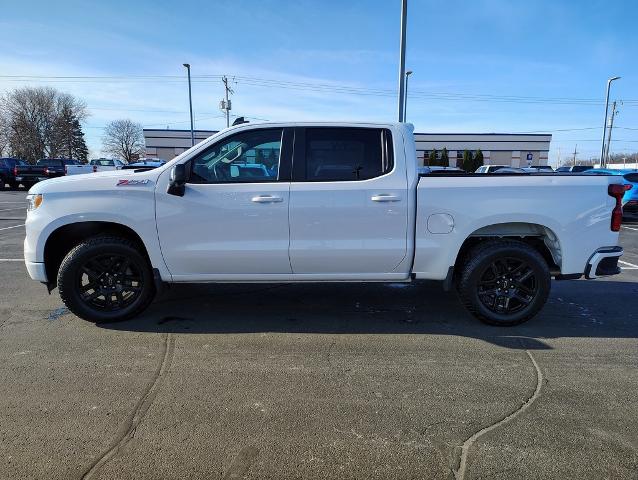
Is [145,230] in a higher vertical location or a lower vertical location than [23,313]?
higher

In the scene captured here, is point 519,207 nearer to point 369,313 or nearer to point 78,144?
point 369,313

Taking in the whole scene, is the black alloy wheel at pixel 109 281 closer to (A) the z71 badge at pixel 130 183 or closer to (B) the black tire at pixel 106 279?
(B) the black tire at pixel 106 279

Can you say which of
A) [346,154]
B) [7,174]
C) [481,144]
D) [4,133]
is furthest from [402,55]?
[4,133]

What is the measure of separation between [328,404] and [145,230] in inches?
99.1

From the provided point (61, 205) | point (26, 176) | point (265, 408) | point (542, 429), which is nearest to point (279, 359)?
point (265, 408)

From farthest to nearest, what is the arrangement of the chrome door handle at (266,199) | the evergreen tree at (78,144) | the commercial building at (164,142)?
the evergreen tree at (78,144) → the commercial building at (164,142) → the chrome door handle at (266,199)

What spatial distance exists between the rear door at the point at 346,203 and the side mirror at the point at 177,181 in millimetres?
1042

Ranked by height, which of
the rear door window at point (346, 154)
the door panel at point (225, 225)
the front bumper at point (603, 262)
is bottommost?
the front bumper at point (603, 262)

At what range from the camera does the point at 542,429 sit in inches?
112

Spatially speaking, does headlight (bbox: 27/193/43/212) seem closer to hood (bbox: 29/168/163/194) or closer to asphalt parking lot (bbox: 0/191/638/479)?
hood (bbox: 29/168/163/194)

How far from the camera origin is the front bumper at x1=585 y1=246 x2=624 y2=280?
14.7 ft

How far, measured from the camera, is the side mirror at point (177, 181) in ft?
13.8

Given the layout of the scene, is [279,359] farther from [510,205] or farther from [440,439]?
[510,205]

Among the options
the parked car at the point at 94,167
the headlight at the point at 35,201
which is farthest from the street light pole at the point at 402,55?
the parked car at the point at 94,167
